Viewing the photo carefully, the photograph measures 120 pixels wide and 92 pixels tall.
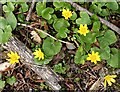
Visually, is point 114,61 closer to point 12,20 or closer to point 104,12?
point 104,12

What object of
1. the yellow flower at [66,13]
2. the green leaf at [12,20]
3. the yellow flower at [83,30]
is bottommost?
the yellow flower at [83,30]

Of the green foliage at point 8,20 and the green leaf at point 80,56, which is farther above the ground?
the green foliage at point 8,20

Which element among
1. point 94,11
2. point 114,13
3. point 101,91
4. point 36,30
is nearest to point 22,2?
point 36,30

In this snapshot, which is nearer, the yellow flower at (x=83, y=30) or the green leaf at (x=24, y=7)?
the yellow flower at (x=83, y=30)

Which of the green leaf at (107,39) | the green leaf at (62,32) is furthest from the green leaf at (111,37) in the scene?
the green leaf at (62,32)

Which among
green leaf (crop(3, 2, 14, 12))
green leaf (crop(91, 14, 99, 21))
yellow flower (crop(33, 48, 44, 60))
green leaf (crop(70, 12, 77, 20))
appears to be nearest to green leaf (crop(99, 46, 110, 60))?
green leaf (crop(91, 14, 99, 21))

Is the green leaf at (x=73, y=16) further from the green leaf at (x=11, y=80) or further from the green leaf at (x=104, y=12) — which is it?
the green leaf at (x=11, y=80)
